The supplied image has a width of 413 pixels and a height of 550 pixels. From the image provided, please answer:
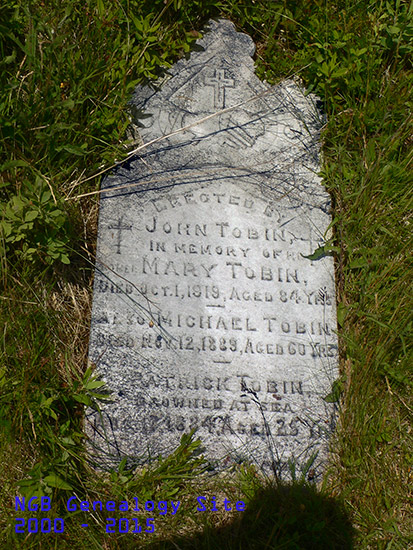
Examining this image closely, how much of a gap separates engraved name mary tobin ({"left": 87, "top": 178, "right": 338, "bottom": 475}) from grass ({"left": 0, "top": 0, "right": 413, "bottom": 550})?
114 mm

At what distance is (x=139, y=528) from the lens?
222 cm

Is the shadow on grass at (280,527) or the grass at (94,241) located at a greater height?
the grass at (94,241)

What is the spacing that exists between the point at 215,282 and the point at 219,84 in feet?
3.45

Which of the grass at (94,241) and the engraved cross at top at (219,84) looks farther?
the engraved cross at top at (219,84)

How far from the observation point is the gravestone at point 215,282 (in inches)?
89.7

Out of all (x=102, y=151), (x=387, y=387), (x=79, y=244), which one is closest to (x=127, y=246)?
(x=79, y=244)

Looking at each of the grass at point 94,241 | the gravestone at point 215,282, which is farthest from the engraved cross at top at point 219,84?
the grass at point 94,241

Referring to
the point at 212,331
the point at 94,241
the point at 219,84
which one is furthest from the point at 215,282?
the point at 219,84

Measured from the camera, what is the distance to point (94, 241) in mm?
2553

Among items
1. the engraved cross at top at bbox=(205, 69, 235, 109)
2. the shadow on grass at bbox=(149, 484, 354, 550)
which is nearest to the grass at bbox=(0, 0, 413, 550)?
the shadow on grass at bbox=(149, 484, 354, 550)

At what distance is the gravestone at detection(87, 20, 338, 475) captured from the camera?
7.48 feet

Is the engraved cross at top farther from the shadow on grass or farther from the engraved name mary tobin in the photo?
the shadow on grass

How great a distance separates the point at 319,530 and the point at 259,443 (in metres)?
0.43

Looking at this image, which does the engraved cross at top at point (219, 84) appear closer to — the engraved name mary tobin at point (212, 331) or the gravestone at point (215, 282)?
the gravestone at point (215, 282)
